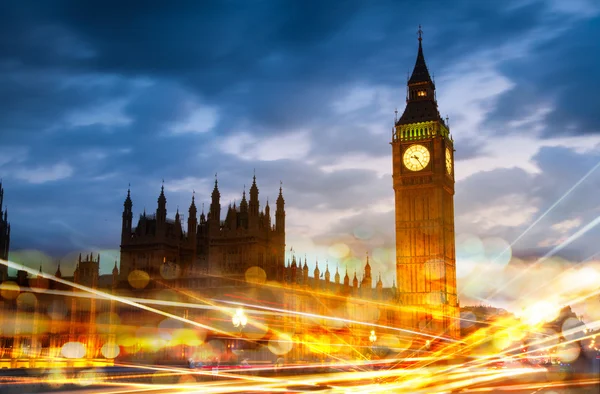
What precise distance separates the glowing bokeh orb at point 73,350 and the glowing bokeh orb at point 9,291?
268 inches

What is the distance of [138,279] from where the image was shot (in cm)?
6988

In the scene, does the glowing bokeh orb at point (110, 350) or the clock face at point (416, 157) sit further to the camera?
the clock face at point (416, 157)

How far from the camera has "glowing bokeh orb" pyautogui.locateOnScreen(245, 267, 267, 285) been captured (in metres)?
63.0

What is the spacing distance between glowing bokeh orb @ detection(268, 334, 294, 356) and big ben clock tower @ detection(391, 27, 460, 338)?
28.2 m

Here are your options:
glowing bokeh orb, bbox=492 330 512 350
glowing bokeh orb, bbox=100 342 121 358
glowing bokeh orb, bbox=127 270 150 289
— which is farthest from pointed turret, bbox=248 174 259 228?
glowing bokeh orb, bbox=492 330 512 350

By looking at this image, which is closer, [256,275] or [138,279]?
[256,275]

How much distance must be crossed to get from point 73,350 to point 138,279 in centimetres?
926

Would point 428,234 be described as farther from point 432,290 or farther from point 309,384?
point 309,384

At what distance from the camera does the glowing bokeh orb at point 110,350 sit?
2517 inches

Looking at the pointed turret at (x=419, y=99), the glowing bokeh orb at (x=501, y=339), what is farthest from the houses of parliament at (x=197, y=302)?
the glowing bokeh orb at (x=501, y=339)

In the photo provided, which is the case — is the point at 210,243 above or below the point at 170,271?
above

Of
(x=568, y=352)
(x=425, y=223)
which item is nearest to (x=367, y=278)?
(x=425, y=223)

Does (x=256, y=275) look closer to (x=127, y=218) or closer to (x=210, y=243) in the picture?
(x=210, y=243)

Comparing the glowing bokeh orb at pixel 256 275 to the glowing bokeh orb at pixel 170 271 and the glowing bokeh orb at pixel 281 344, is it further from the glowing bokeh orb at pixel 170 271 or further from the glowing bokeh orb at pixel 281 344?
the glowing bokeh orb at pixel 170 271
